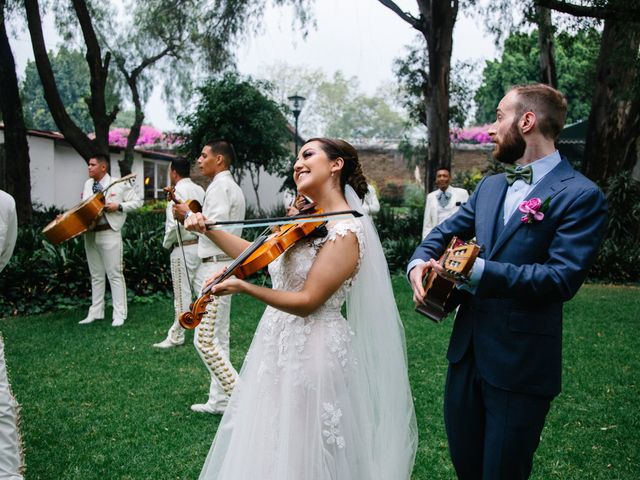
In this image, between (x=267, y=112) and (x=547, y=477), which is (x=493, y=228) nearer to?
(x=547, y=477)

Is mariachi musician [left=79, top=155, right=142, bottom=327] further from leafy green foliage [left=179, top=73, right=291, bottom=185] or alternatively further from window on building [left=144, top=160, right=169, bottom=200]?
window on building [left=144, top=160, right=169, bottom=200]

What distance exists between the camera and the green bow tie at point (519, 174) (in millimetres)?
2561

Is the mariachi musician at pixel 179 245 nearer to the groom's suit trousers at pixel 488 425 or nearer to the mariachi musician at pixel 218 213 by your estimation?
the mariachi musician at pixel 218 213

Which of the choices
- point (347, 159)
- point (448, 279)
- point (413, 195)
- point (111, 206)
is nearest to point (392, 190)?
point (413, 195)

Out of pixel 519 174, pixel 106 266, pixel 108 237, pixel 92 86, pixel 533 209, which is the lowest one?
pixel 106 266

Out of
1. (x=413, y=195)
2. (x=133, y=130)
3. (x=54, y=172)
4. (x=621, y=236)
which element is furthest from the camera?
(x=413, y=195)

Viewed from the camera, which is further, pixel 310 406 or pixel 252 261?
pixel 310 406

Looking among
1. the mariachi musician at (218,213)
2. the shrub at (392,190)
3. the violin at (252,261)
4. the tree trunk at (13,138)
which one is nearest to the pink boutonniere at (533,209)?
the violin at (252,261)

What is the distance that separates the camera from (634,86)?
29.8 ft

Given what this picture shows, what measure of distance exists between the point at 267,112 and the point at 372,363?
17.5 meters

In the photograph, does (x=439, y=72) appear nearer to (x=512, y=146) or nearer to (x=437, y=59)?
(x=437, y=59)

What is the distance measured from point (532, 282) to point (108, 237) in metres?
7.34

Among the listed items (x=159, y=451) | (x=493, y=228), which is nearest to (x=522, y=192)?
(x=493, y=228)

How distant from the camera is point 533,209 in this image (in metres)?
2.38
